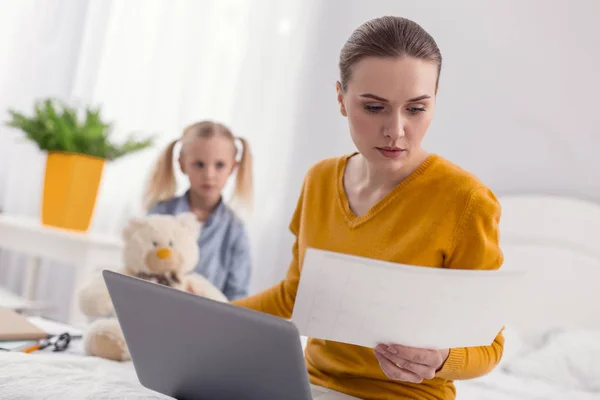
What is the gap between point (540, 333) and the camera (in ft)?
6.02

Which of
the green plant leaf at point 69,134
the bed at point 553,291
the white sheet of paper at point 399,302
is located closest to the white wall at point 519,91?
the bed at point 553,291

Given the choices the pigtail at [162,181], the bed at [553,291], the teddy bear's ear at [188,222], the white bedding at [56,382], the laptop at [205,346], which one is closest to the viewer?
the laptop at [205,346]

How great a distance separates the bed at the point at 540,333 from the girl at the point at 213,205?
0.69 metres

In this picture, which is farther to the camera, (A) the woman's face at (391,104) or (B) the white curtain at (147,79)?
(B) the white curtain at (147,79)

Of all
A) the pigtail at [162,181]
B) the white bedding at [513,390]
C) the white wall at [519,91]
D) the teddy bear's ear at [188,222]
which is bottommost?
the white bedding at [513,390]

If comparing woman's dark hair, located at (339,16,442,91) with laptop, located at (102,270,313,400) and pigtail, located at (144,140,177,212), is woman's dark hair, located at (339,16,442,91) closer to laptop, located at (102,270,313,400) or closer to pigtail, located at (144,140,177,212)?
laptop, located at (102,270,313,400)

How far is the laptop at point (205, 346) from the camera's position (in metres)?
0.65

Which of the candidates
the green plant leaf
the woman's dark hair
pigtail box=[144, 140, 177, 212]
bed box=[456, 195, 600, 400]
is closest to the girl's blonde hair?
pigtail box=[144, 140, 177, 212]

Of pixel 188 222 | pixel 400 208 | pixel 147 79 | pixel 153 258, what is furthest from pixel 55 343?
pixel 147 79

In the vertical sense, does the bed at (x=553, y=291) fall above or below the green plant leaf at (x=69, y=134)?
below

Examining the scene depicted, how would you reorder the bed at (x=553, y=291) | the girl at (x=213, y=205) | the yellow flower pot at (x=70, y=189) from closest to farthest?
the bed at (x=553, y=291), the girl at (x=213, y=205), the yellow flower pot at (x=70, y=189)

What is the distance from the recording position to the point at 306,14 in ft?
8.55

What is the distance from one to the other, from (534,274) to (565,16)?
31.3 inches

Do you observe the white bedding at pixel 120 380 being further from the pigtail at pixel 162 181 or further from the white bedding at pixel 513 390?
the pigtail at pixel 162 181
